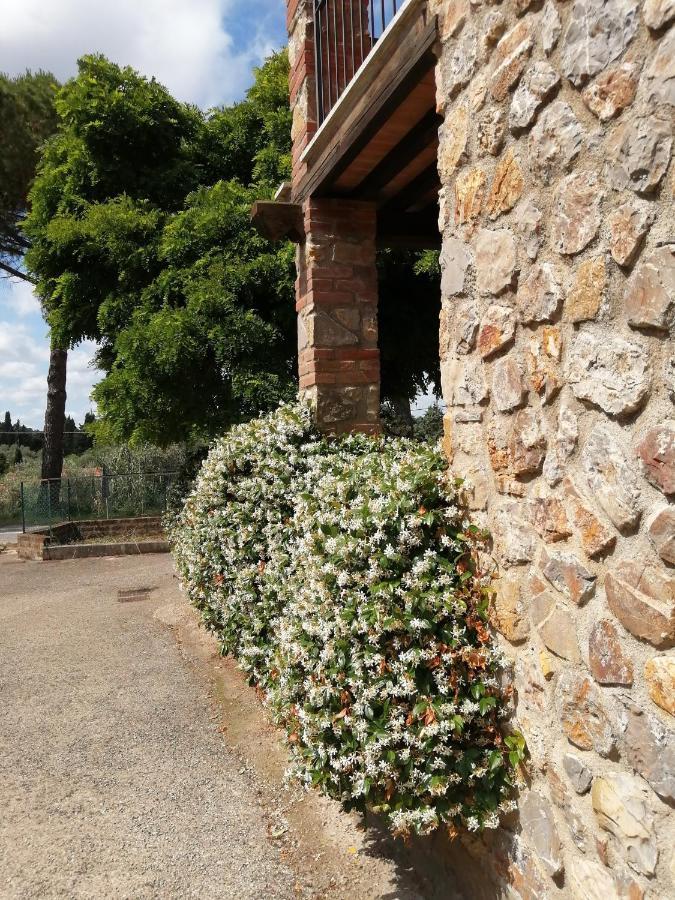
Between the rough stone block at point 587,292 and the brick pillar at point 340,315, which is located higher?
the brick pillar at point 340,315

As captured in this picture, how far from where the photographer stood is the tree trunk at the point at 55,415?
573 inches

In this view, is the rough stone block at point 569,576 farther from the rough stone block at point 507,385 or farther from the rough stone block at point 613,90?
the rough stone block at point 613,90

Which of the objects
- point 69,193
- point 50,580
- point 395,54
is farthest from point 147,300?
point 395,54

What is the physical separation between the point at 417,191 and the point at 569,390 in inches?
124

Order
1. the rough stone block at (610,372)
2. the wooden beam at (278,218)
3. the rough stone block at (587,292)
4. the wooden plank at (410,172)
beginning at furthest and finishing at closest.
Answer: the wooden beam at (278,218) < the wooden plank at (410,172) < the rough stone block at (587,292) < the rough stone block at (610,372)

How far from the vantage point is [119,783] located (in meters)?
3.33

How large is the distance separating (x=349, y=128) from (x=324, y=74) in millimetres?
1027

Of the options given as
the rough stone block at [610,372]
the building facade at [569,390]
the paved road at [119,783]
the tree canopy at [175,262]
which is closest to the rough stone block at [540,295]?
the building facade at [569,390]

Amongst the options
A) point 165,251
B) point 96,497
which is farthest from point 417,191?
point 96,497

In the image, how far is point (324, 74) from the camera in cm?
440

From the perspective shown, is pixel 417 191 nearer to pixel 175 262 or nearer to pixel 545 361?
pixel 545 361

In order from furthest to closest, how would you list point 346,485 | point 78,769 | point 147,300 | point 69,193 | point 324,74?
point 69,193 < point 147,300 < point 324,74 < point 78,769 < point 346,485

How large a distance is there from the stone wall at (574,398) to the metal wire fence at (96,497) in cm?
1065

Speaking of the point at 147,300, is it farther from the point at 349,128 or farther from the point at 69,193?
the point at 349,128
